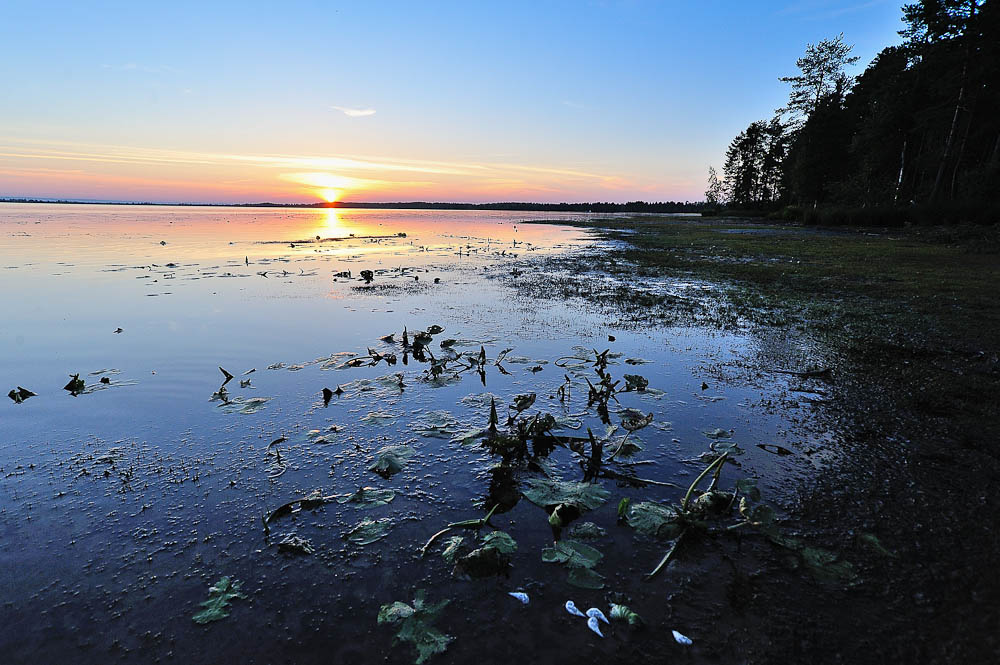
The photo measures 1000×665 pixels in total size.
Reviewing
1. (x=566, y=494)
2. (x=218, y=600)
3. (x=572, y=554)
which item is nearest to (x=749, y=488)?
(x=566, y=494)

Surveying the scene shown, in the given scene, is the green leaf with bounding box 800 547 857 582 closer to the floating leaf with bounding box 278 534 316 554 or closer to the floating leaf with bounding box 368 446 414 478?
the floating leaf with bounding box 368 446 414 478

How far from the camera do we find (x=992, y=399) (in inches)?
244

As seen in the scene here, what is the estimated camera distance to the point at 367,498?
4.41 meters

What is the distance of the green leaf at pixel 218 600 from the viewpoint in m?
3.07

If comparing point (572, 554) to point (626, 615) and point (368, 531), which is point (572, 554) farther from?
point (368, 531)

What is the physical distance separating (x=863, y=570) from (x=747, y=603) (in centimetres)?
103

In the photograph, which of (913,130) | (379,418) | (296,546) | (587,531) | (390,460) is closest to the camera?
(296,546)

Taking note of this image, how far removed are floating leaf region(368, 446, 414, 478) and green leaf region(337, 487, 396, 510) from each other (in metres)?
0.33

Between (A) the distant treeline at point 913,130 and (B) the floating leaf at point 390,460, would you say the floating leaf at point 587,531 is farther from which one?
(A) the distant treeline at point 913,130

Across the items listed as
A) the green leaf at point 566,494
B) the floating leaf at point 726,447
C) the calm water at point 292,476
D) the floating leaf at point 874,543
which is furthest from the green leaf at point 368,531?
the floating leaf at point 874,543

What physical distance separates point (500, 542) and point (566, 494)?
3.19ft

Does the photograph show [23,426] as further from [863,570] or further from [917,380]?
[917,380]

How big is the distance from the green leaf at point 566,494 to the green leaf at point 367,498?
136 cm

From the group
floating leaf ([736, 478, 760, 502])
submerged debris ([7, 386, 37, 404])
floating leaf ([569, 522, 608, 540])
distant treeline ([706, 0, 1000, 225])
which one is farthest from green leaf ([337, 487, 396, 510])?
distant treeline ([706, 0, 1000, 225])
